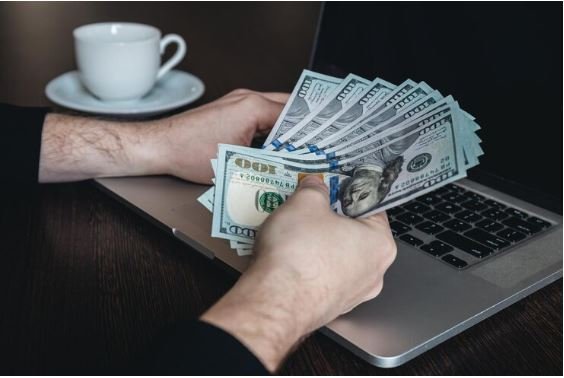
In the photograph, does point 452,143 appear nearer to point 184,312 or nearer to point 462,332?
point 462,332

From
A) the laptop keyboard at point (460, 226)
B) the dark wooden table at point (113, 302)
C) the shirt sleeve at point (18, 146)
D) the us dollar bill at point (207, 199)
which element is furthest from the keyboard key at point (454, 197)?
the shirt sleeve at point (18, 146)

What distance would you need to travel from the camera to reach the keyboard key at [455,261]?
842 millimetres

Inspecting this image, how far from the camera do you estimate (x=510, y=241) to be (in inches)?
35.7

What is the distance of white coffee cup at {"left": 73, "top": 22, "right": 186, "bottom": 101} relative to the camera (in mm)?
1333

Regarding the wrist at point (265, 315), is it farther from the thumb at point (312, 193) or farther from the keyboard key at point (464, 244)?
the keyboard key at point (464, 244)

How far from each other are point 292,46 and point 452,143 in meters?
1.04

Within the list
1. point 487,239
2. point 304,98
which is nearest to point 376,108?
point 304,98

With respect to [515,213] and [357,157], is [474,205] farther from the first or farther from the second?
[357,157]

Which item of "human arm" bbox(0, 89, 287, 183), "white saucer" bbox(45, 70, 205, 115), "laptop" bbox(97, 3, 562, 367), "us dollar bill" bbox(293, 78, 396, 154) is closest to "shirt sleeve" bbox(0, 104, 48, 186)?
"human arm" bbox(0, 89, 287, 183)

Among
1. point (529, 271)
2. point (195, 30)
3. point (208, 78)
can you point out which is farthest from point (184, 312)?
point (195, 30)

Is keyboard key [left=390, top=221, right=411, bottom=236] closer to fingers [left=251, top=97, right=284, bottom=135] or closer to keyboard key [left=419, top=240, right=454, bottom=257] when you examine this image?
keyboard key [left=419, top=240, right=454, bottom=257]

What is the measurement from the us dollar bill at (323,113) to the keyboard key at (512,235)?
0.26 metres

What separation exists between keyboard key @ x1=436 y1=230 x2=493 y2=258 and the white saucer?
2.08 ft

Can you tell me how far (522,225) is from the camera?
0.95 metres
